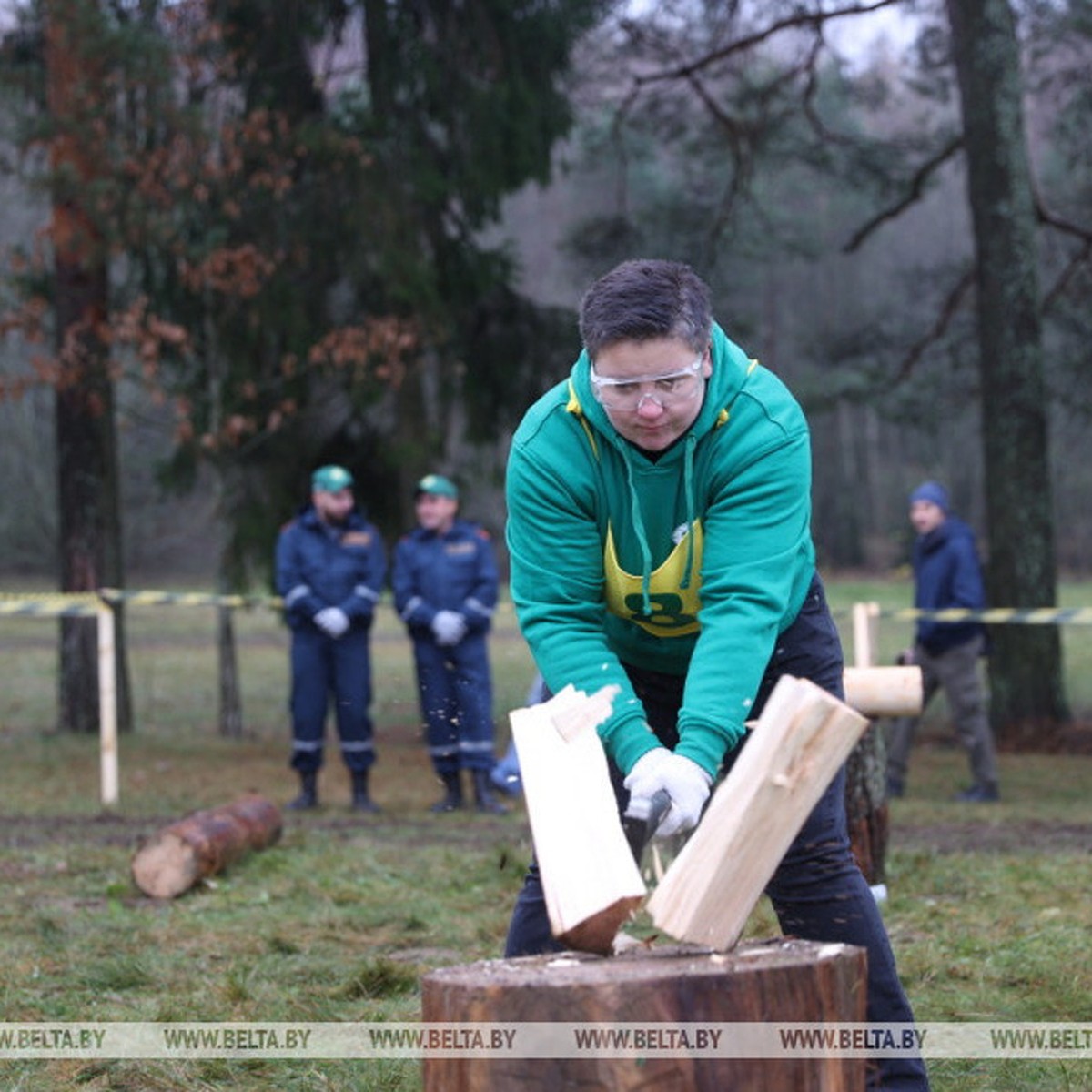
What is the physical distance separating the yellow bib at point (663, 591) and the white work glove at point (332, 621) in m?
6.46

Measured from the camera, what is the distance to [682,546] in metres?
3.47

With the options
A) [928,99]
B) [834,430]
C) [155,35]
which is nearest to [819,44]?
[928,99]

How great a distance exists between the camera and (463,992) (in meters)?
2.87

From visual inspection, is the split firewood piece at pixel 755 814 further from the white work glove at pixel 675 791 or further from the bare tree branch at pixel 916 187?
the bare tree branch at pixel 916 187

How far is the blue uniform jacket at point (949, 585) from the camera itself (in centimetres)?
1053

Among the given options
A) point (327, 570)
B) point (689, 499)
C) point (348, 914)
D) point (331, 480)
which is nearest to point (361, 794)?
point (327, 570)

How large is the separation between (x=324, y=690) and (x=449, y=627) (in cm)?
92

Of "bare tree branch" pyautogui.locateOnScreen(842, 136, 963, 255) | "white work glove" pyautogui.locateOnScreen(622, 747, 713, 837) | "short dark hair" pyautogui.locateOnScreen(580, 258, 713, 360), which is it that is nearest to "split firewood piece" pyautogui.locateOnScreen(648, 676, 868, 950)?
"white work glove" pyautogui.locateOnScreen(622, 747, 713, 837)

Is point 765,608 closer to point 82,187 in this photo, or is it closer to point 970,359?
point 82,187

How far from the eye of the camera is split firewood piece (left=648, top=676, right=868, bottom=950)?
2941 mm

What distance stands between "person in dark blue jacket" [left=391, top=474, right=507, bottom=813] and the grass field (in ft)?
1.47

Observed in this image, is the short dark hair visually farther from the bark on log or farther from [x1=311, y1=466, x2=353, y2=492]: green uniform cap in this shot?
[x1=311, y1=466, x2=353, y2=492]: green uniform cap

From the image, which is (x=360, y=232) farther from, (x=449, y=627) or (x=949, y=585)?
Result: (x=949, y=585)

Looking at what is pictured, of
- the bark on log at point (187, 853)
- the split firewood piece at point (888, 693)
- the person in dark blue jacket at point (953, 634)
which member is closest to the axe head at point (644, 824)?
the split firewood piece at point (888, 693)
